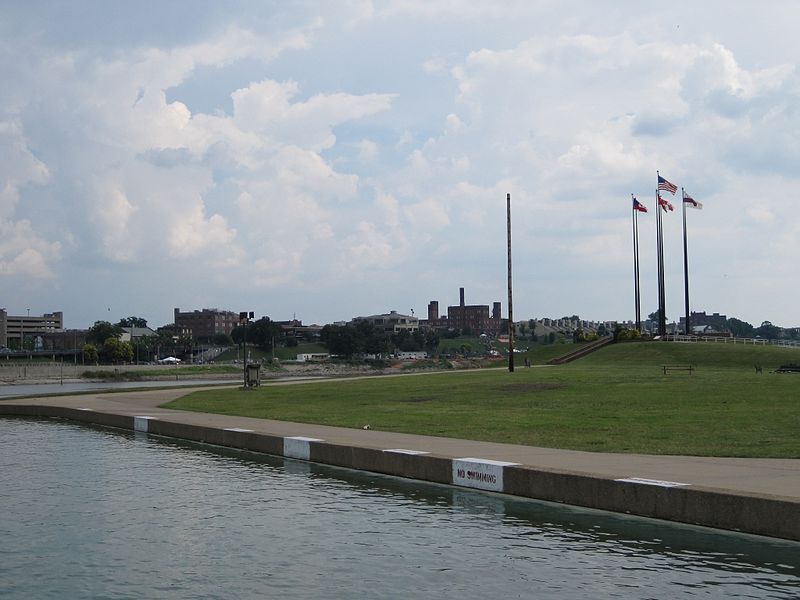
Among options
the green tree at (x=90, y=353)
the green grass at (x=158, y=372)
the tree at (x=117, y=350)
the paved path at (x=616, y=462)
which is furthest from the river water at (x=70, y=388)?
the tree at (x=117, y=350)

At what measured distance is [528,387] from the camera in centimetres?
4103

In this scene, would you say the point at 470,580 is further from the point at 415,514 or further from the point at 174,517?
the point at 174,517

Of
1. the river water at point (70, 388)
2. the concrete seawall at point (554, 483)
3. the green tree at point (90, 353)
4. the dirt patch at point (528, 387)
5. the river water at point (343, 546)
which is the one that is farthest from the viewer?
the green tree at point (90, 353)

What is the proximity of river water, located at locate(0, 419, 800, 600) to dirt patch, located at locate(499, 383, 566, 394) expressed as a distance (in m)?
21.8

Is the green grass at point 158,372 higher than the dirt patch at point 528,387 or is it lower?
lower

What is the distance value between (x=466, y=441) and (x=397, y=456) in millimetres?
3445

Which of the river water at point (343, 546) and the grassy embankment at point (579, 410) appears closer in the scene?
the river water at point (343, 546)

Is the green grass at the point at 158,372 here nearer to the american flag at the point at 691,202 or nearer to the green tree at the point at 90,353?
the green tree at the point at 90,353

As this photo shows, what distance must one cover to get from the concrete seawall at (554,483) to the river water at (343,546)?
A: 11.2 inches

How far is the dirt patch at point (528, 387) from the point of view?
129 ft

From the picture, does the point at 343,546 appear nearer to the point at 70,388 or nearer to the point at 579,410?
the point at 579,410

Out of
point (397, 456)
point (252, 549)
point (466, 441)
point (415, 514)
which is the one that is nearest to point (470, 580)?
point (252, 549)

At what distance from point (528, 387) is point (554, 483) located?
26.3 meters

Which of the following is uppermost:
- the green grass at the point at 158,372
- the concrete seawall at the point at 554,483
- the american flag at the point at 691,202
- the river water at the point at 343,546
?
the american flag at the point at 691,202
